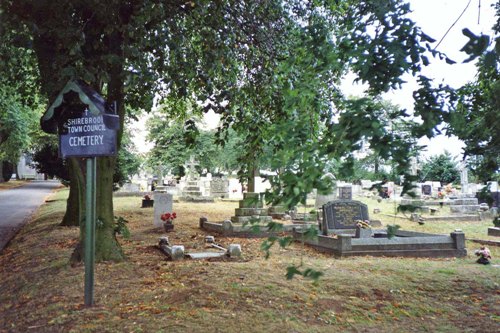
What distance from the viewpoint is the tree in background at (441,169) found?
45.7 meters

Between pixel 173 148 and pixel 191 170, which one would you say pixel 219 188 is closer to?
pixel 191 170

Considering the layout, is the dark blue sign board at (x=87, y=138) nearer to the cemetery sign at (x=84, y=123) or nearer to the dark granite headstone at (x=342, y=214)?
the cemetery sign at (x=84, y=123)

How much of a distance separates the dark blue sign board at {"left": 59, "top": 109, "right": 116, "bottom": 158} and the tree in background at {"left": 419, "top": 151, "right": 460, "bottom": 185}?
146ft

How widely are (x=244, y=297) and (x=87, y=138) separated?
Answer: 9.14 ft

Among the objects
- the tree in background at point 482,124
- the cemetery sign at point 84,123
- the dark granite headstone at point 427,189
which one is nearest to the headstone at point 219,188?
the dark granite headstone at point 427,189

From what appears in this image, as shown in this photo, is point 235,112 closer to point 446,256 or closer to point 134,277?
point 134,277

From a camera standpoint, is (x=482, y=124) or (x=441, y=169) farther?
(x=441, y=169)

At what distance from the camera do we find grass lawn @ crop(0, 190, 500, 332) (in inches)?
196

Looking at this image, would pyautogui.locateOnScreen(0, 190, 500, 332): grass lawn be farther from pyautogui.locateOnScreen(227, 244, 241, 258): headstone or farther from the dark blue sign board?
the dark blue sign board

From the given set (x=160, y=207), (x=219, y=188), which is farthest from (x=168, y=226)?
(x=219, y=188)

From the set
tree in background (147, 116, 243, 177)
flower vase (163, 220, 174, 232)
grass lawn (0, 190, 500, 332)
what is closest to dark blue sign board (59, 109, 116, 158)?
grass lawn (0, 190, 500, 332)

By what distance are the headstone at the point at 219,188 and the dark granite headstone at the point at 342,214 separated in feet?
63.5

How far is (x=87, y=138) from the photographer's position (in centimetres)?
566

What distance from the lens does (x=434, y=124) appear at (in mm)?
2895
